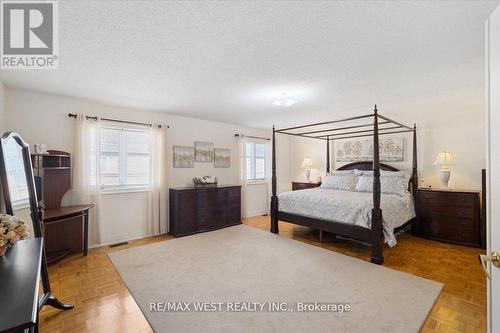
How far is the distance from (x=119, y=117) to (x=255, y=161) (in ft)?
11.2

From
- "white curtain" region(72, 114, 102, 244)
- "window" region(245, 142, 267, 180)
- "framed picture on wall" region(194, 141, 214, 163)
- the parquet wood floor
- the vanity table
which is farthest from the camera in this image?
"window" region(245, 142, 267, 180)

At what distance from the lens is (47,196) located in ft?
10.7

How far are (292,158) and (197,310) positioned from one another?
18.0 feet

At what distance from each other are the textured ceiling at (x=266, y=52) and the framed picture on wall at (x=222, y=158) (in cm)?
191

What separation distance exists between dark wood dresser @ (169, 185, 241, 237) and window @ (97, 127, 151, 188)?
26.9 inches

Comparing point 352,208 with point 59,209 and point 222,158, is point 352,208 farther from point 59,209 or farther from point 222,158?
point 59,209

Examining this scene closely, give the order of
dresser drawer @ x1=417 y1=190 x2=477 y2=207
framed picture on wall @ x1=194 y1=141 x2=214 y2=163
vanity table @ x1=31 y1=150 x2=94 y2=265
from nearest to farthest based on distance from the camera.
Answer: vanity table @ x1=31 y1=150 x2=94 y2=265, dresser drawer @ x1=417 y1=190 x2=477 y2=207, framed picture on wall @ x1=194 y1=141 x2=214 y2=163

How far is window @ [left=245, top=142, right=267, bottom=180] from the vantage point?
6105mm

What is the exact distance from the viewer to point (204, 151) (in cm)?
516

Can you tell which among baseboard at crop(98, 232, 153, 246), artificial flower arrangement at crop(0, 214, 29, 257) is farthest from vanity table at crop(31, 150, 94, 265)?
artificial flower arrangement at crop(0, 214, 29, 257)

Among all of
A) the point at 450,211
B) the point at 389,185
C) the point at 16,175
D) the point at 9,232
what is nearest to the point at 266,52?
the point at 9,232

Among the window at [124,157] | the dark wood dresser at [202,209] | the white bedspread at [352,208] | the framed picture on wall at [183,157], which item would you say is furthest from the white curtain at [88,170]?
the white bedspread at [352,208]

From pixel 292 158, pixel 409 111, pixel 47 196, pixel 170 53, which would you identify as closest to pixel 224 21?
pixel 170 53

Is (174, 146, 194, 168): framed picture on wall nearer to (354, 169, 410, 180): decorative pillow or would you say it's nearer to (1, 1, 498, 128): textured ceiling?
(1, 1, 498, 128): textured ceiling
